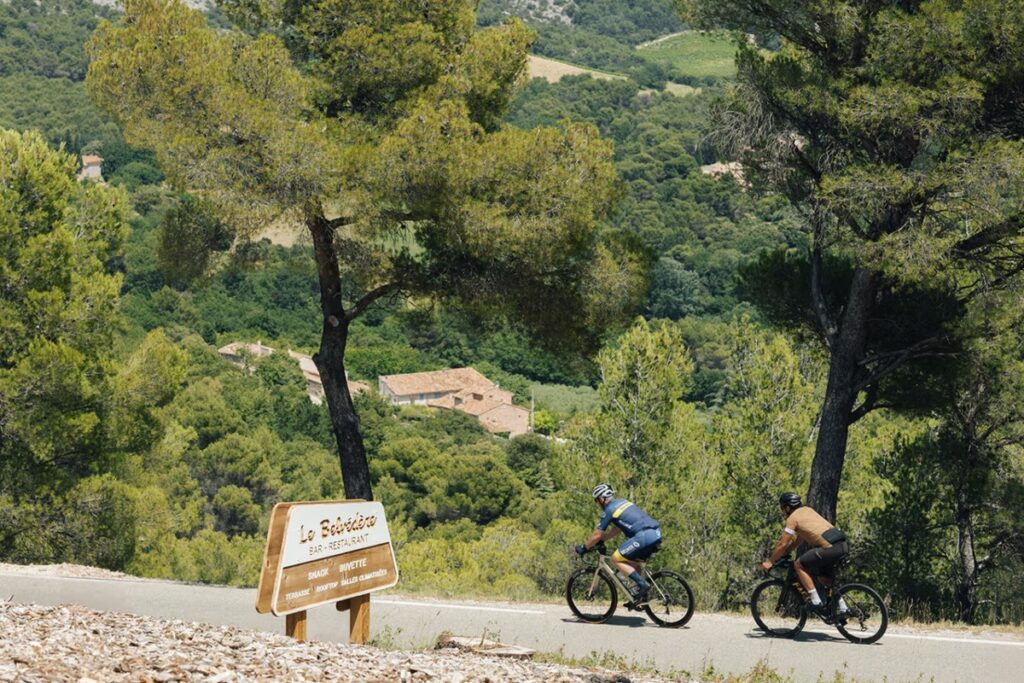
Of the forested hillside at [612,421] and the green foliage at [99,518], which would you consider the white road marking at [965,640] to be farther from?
the green foliage at [99,518]

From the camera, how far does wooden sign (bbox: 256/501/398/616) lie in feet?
24.9

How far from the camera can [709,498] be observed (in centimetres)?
2245

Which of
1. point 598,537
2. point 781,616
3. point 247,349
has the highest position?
point 247,349

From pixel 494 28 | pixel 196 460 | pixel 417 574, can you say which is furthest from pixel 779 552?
pixel 196 460

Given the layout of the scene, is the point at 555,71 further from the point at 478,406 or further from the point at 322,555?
the point at 322,555

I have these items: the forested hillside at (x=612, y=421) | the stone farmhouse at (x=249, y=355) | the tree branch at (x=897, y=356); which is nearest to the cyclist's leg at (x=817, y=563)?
the forested hillside at (x=612, y=421)

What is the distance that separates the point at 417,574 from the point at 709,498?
7960mm

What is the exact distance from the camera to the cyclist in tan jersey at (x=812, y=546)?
9820 mm

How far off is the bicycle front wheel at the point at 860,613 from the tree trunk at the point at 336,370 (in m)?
6.17

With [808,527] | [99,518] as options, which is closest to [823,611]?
[808,527]

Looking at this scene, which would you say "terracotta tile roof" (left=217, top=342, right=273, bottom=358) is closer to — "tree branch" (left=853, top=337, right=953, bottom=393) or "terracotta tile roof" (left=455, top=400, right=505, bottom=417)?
"terracotta tile roof" (left=455, top=400, right=505, bottom=417)

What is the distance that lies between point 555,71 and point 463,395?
9870cm

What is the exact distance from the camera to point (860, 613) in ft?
31.5

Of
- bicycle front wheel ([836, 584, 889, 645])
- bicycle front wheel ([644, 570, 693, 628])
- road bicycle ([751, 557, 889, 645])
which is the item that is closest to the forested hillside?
bicycle front wheel ([644, 570, 693, 628])
